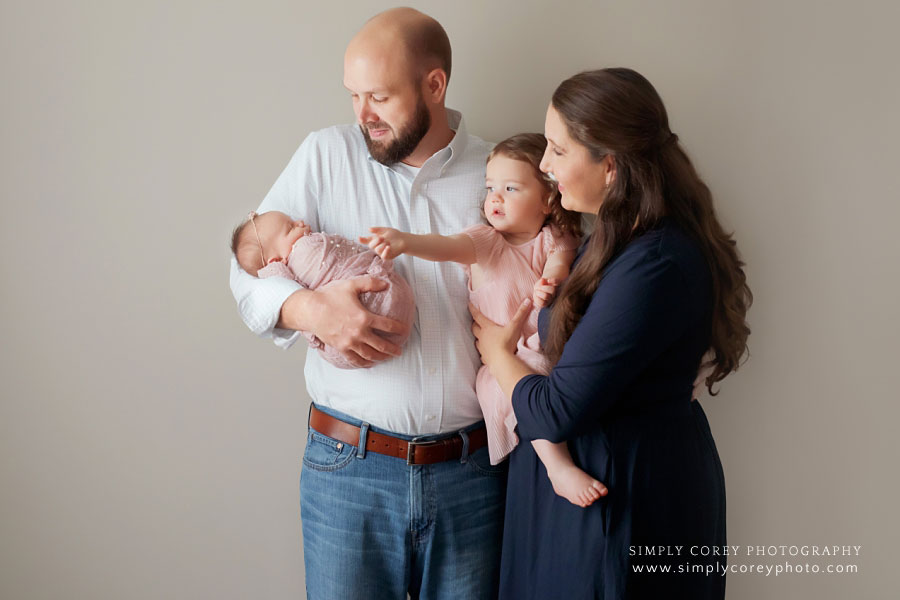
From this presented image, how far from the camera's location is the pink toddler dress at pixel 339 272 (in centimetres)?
173

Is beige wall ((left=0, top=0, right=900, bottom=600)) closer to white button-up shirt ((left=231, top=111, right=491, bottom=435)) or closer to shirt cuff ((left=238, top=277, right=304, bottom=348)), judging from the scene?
white button-up shirt ((left=231, top=111, right=491, bottom=435))

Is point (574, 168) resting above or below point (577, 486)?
above

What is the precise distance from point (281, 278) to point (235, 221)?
51 centimetres

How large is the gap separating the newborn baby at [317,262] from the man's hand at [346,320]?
0.03m

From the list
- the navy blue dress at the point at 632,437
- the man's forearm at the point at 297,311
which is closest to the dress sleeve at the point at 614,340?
the navy blue dress at the point at 632,437

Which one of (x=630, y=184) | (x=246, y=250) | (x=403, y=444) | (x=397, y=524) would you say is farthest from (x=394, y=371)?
(x=630, y=184)

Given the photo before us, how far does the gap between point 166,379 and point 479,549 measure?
1.10 m

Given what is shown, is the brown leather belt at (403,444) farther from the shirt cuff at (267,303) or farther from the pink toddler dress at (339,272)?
the shirt cuff at (267,303)

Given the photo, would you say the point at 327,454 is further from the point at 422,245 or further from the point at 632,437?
the point at 632,437

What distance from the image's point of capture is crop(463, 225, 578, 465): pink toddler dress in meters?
1.78

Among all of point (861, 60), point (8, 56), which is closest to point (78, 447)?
point (8, 56)

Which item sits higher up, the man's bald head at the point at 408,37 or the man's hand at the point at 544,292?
the man's bald head at the point at 408,37

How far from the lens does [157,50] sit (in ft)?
6.89

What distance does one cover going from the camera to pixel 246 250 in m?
1.84
